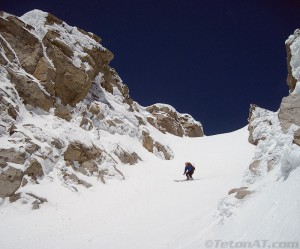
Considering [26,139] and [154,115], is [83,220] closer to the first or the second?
[26,139]

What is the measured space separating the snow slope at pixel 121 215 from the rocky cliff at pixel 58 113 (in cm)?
120

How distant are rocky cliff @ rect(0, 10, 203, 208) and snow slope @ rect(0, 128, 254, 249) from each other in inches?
47.4

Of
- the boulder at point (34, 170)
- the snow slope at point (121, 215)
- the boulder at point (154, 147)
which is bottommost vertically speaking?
the snow slope at point (121, 215)

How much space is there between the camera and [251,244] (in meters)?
8.79

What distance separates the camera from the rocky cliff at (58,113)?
21.3 m

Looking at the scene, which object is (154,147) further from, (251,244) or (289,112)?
(251,244)

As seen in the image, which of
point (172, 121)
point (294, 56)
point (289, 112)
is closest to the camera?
point (289, 112)

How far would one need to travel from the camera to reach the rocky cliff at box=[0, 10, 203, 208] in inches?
838

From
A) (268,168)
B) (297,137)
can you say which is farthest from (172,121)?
(297,137)

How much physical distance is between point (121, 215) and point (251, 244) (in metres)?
10.0

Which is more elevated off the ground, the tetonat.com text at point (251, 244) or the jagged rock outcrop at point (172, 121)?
the jagged rock outcrop at point (172, 121)

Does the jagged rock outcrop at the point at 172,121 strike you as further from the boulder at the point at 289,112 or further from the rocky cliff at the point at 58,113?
the boulder at the point at 289,112

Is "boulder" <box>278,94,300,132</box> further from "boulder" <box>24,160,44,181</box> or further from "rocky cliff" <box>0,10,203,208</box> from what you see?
"boulder" <box>24,160,44,181</box>

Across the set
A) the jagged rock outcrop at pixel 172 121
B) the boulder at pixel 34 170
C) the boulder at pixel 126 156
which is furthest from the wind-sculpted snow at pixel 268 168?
the jagged rock outcrop at pixel 172 121
